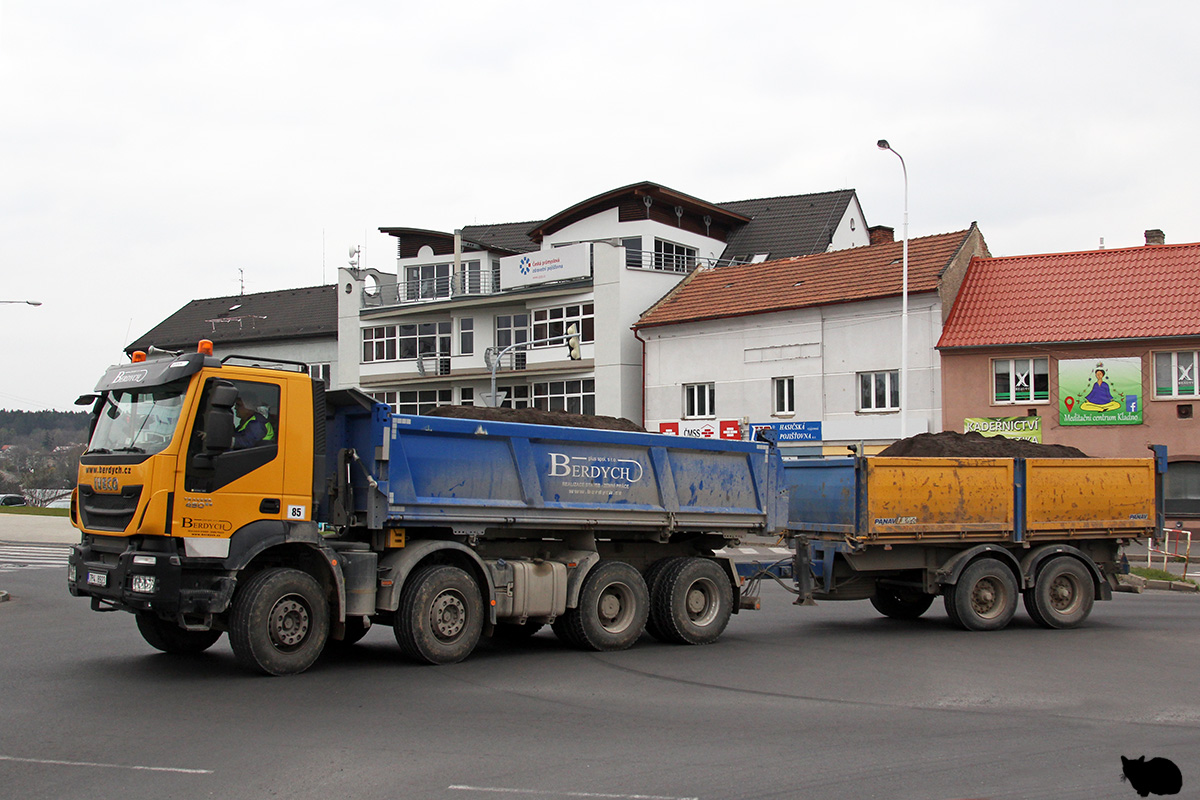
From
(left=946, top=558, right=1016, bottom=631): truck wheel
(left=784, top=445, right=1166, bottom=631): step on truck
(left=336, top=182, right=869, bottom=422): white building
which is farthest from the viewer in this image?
(left=336, top=182, right=869, bottom=422): white building

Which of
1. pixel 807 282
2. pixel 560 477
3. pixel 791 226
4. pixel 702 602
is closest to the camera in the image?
pixel 560 477

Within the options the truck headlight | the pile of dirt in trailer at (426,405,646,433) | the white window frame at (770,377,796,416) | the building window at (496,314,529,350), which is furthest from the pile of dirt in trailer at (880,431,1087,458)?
the building window at (496,314,529,350)

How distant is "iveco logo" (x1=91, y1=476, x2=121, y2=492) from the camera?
10062 millimetres

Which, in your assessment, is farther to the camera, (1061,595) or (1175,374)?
(1175,374)

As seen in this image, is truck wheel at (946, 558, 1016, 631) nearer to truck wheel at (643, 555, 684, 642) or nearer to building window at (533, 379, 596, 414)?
truck wheel at (643, 555, 684, 642)

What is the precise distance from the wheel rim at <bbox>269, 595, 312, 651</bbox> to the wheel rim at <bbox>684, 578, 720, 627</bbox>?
468 centimetres

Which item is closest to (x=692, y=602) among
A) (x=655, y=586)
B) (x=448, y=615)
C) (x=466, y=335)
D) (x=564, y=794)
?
(x=655, y=586)

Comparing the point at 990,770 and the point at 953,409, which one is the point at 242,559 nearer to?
the point at 990,770

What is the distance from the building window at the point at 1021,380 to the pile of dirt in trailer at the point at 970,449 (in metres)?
17.9

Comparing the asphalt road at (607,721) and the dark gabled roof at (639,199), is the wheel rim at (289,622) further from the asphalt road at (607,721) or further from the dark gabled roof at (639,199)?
the dark gabled roof at (639,199)

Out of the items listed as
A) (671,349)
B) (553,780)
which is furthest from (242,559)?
(671,349)

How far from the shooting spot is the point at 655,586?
13234 mm

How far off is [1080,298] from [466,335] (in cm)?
2632

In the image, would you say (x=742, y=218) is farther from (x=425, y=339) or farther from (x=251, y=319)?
(x=251, y=319)
